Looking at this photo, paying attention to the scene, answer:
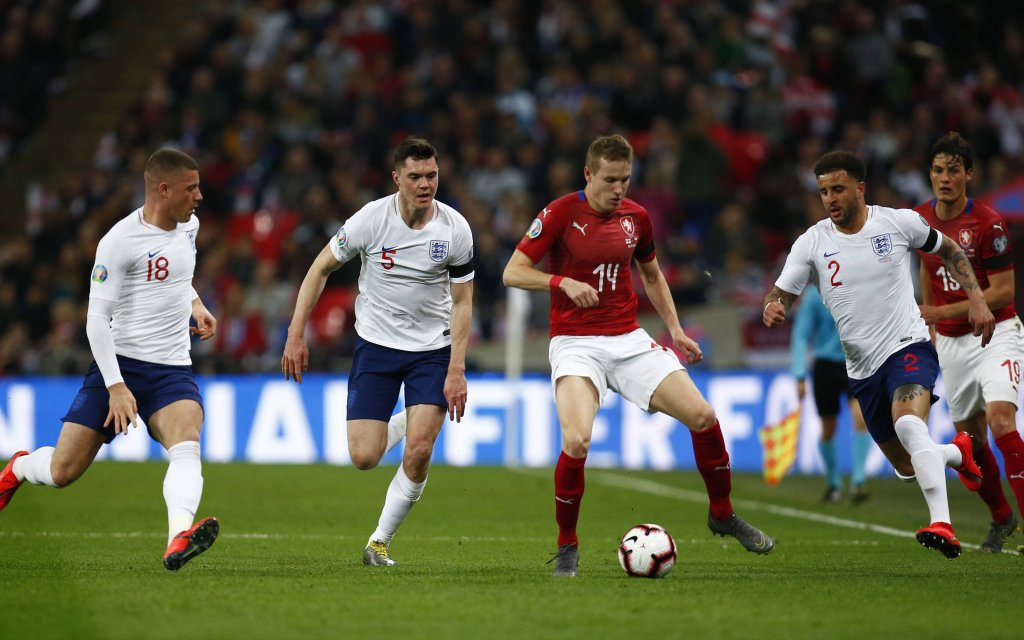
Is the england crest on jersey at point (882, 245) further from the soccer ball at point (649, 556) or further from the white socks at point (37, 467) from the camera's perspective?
the white socks at point (37, 467)

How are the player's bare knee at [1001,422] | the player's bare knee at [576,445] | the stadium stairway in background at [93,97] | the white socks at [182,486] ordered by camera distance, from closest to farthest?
the white socks at [182,486] → the player's bare knee at [576,445] → the player's bare knee at [1001,422] → the stadium stairway in background at [93,97]

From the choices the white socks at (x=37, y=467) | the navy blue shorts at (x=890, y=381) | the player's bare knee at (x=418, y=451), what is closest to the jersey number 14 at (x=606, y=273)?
the player's bare knee at (x=418, y=451)

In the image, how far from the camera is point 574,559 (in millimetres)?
8141

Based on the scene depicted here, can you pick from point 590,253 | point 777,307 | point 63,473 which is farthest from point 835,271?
point 63,473

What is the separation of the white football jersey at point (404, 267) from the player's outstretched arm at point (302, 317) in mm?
102

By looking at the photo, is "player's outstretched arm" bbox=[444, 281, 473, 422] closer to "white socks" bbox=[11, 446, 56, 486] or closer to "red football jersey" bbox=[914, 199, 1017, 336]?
"white socks" bbox=[11, 446, 56, 486]

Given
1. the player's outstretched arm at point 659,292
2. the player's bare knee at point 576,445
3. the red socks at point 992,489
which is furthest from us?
the red socks at point 992,489

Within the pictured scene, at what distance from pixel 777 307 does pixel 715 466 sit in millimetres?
1010

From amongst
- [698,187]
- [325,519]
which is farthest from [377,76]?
[325,519]

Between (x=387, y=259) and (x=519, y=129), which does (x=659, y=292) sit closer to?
(x=387, y=259)

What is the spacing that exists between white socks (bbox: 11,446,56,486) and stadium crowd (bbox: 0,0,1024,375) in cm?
1052

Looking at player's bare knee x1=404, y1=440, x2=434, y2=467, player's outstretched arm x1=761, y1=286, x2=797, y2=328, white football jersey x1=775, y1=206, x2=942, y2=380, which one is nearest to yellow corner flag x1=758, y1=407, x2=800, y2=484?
white football jersey x1=775, y1=206, x2=942, y2=380

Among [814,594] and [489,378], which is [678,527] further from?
[489,378]

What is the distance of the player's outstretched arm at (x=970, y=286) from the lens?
873cm
